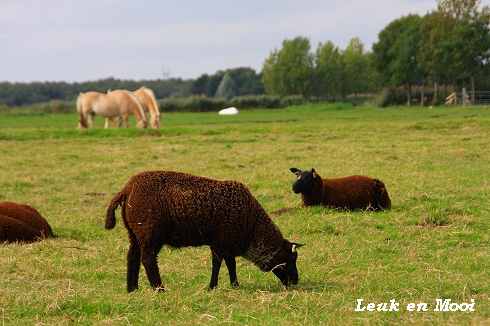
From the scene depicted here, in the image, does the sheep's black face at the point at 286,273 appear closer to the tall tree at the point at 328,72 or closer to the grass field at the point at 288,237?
the grass field at the point at 288,237

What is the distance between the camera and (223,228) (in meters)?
8.69

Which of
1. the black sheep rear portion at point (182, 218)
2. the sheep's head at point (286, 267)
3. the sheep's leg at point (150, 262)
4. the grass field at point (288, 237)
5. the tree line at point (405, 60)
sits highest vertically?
the tree line at point (405, 60)

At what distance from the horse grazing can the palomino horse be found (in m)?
0.70

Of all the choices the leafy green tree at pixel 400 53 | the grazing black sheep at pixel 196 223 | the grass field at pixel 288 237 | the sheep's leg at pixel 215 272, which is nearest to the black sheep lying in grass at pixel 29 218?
the grass field at pixel 288 237

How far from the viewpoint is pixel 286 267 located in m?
9.02

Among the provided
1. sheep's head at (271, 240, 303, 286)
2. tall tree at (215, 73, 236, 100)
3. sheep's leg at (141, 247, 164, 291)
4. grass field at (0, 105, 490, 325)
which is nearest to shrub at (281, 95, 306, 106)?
tall tree at (215, 73, 236, 100)

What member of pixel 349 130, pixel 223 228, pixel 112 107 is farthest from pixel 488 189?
pixel 112 107

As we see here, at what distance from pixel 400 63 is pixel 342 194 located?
74.3 m

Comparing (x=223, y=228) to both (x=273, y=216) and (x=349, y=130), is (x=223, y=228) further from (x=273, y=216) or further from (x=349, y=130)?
(x=349, y=130)

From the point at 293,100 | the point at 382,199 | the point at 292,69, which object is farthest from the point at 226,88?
the point at 382,199

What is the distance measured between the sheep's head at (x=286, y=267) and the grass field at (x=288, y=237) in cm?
20

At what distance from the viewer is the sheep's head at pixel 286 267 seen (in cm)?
900

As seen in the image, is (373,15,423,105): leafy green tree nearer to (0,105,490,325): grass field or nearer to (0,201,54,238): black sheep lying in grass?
(0,105,490,325): grass field

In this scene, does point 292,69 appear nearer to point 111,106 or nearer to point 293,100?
point 293,100
